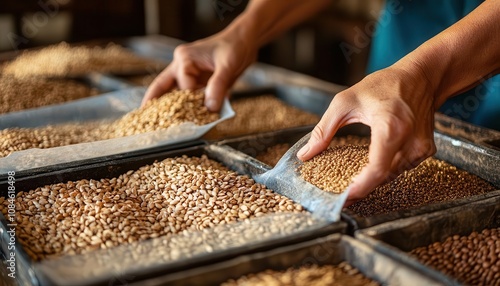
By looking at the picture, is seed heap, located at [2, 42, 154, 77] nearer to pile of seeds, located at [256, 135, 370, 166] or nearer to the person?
the person

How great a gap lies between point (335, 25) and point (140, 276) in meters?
4.14

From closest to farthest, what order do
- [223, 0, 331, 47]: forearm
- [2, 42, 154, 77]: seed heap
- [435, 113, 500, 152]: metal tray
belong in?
1. [435, 113, 500, 152]: metal tray
2. [223, 0, 331, 47]: forearm
3. [2, 42, 154, 77]: seed heap

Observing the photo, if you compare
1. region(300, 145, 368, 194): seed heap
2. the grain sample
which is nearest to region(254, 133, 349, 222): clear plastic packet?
region(300, 145, 368, 194): seed heap

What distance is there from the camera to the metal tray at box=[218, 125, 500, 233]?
1.28m

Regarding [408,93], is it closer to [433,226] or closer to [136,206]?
[433,226]

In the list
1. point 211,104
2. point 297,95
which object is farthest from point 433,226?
point 297,95

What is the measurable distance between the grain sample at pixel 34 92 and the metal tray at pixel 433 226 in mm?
1569

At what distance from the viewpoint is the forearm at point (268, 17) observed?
2.33 metres

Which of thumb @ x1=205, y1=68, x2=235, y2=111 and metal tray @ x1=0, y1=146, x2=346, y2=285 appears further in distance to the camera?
thumb @ x1=205, y1=68, x2=235, y2=111

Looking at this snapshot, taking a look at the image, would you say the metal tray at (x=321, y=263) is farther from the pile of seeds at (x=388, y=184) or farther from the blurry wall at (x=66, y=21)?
the blurry wall at (x=66, y=21)

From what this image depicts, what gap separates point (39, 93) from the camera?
2510mm

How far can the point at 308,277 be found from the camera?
1.10 m

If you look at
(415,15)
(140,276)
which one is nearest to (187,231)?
(140,276)

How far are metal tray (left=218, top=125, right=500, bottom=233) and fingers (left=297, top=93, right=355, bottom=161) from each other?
219 millimetres
